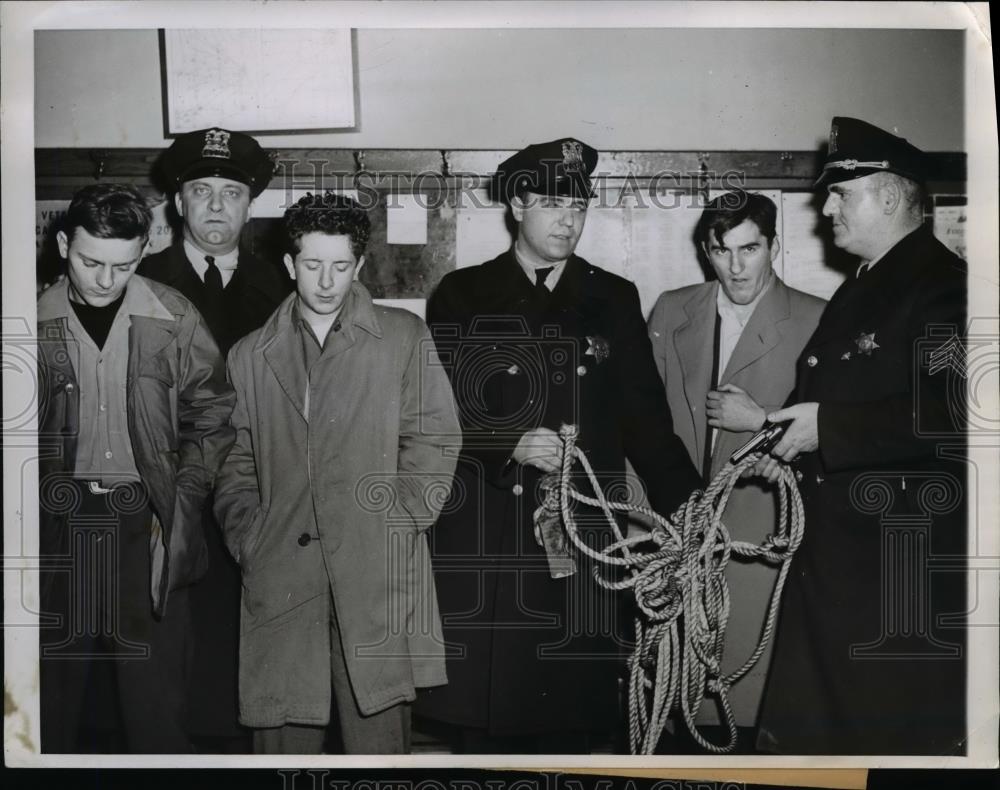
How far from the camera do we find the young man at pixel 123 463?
1.57 metres

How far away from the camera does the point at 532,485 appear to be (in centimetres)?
159

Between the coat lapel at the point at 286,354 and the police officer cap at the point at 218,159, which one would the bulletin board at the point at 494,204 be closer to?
the police officer cap at the point at 218,159

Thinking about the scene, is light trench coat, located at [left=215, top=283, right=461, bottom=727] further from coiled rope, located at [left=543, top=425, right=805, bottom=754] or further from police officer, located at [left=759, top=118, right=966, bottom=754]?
police officer, located at [left=759, top=118, right=966, bottom=754]

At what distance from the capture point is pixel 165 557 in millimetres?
1577

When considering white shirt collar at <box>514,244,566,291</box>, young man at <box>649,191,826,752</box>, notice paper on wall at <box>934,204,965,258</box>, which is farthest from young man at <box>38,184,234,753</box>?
notice paper on wall at <box>934,204,965,258</box>

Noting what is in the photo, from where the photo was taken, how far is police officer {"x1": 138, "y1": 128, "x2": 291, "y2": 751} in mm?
1578

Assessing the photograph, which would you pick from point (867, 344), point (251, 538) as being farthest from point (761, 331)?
point (251, 538)

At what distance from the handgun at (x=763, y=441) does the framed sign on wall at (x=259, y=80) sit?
82 centimetres

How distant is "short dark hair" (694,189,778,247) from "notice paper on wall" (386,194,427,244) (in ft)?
1.47

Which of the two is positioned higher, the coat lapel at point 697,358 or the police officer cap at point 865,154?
the police officer cap at point 865,154

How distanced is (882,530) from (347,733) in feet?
3.04

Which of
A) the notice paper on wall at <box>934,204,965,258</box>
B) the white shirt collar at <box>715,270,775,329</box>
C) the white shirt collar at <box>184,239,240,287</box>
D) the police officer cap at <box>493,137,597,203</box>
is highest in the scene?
the police officer cap at <box>493,137,597,203</box>

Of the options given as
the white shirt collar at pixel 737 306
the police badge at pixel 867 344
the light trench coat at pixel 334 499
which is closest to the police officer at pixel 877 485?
the police badge at pixel 867 344

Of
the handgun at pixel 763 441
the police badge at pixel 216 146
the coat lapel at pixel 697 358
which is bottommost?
the handgun at pixel 763 441
